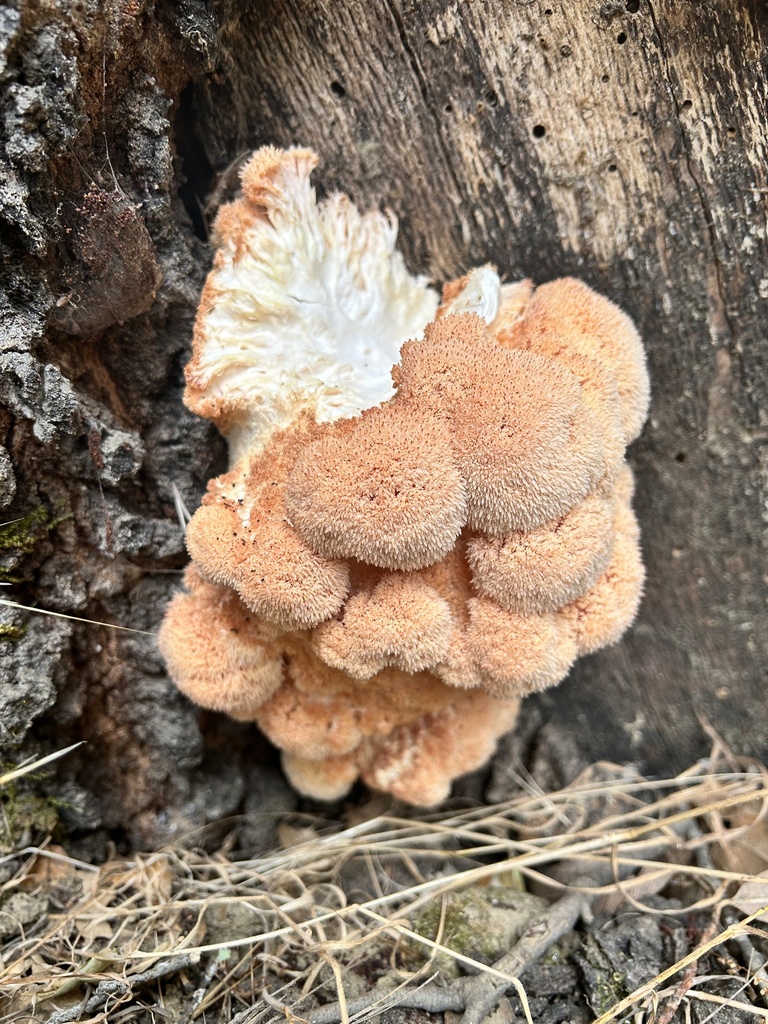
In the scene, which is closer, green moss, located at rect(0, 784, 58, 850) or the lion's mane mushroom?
the lion's mane mushroom

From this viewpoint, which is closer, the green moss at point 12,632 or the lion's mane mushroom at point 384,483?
the lion's mane mushroom at point 384,483

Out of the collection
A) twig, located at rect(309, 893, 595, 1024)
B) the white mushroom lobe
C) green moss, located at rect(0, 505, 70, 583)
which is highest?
the white mushroom lobe

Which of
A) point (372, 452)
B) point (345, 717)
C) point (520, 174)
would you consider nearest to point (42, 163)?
point (372, 452)

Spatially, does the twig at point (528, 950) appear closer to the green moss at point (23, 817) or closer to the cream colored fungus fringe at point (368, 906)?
the cream colored fungus fringe at point (368, 906)

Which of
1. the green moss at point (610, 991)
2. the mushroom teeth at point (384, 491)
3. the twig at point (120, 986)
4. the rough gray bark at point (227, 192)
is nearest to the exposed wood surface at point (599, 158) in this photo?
the rough gray bark at point (227, 192)

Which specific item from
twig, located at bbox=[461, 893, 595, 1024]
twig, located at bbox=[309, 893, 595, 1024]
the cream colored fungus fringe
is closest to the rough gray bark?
the cream colored fungus fringe

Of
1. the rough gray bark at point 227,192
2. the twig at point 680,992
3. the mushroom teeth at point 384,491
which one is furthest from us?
the twig at point 680,992

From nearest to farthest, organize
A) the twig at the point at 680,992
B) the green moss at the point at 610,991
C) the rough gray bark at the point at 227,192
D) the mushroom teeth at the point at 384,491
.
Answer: the mushroom teeth at the point at 384,491 → the rough gray bark at the point at 227,192 → the twig at the point at 680,992 → the green moss at the point at 610,991

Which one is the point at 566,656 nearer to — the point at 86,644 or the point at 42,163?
the point at 86,644

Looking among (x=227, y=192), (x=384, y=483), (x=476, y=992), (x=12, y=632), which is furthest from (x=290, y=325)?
(x=476, y=992)

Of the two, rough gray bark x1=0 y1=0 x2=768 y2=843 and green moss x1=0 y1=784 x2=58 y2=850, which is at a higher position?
rough gray bark x1=0 y1=0 x2=768 y2=843

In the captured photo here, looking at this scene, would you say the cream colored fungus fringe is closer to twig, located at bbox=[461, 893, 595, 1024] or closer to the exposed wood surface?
twig, located at bbox=[461, 893, 595, 1024]
